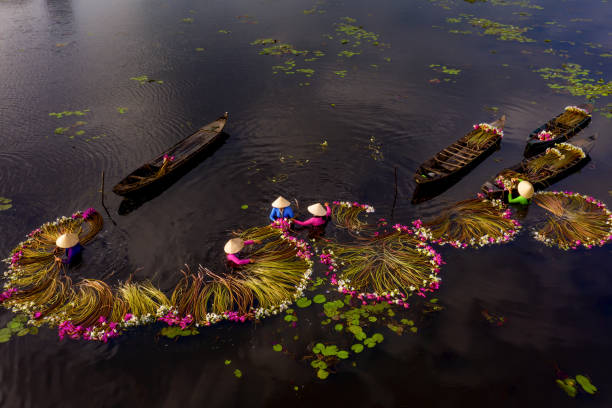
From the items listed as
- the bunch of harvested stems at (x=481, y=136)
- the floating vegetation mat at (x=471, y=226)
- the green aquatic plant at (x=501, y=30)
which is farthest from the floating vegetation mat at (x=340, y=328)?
the green aquatic plant at (x=501, y=30)

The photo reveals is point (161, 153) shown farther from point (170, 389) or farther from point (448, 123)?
point (448, 123)

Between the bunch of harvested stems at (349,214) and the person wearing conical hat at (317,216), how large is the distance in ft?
1.67

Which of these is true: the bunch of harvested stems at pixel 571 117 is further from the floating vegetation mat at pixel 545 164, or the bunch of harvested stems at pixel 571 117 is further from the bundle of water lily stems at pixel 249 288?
the bundle of water lily stems at pixel 249 288

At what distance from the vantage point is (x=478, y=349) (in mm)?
7086

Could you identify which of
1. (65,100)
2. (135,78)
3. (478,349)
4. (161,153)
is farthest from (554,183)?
(65,100)

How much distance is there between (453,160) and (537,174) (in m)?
3.15

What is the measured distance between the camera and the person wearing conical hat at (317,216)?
31.8 feet

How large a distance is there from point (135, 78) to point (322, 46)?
45.3 ft

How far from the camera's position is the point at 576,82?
18.8 meters

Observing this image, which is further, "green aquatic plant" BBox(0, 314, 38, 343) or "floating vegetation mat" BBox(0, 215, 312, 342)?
"floating vegetation mat" BBox(0, 215, 312, 342)

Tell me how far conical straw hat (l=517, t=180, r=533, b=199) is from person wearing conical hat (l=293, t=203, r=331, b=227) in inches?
266

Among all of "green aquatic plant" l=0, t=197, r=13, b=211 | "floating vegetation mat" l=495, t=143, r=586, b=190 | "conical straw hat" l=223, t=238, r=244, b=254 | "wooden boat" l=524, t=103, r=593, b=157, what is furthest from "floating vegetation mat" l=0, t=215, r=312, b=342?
"wooden boat" l=524, t=103, r=593, b=157

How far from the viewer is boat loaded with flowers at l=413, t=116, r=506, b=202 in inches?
451

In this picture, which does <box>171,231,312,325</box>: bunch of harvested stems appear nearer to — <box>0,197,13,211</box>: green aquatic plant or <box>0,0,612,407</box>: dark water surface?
<box>0,0,612,407</box>: dark water surface
